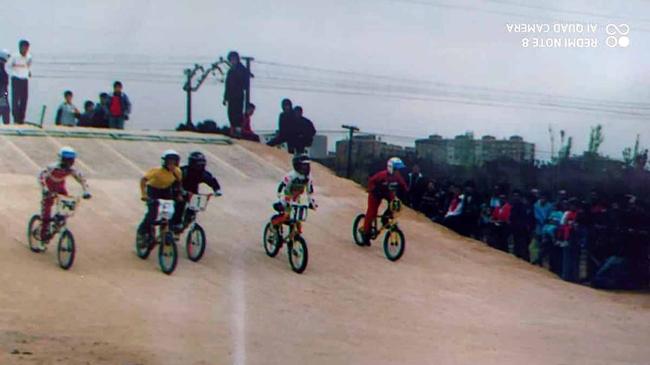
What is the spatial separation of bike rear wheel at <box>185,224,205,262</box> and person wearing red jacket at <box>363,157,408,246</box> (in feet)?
9.71

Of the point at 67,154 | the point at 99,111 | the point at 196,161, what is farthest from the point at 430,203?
the point at 67,154

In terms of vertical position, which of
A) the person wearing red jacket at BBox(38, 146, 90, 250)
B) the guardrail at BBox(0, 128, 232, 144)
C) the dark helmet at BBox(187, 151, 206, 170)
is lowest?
the person wearing red jacket at BBox(38, 146, 90, 250)

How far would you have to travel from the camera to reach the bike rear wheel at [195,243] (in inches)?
578

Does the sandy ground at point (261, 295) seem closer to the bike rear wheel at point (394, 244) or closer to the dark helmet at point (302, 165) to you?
the bike rear wheel at point (394, 244)

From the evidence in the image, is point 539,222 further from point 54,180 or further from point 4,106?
point 4,106

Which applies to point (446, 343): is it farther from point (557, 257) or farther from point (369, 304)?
point (557, 257)

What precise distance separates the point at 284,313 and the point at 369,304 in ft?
4.60

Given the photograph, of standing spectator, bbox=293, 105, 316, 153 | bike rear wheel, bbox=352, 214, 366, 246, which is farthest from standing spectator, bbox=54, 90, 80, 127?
bike rear wheel, bbox=352, 214, 366, 246

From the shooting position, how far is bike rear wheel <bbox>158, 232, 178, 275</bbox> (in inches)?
552

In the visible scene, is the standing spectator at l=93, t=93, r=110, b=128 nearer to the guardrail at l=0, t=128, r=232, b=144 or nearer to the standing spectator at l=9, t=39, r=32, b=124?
the guardrail at l=0, t=128, r=232, b=144

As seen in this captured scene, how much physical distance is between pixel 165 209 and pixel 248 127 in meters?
3.59

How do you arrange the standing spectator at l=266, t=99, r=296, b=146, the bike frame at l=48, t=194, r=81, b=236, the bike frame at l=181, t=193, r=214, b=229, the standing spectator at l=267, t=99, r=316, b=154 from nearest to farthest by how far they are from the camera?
the bike frame at l=48, t=194, r=81, b=236
the bike frame at l=181, t=193, r=214, b=229
the standing spectator at l=266, t=99, r=296, b=146
the standing spectator at l=267, t=99, r=316, b=154

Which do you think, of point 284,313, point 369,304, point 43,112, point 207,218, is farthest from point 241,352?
point 43,112

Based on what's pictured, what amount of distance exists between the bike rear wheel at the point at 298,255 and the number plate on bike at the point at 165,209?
5.89 ft
